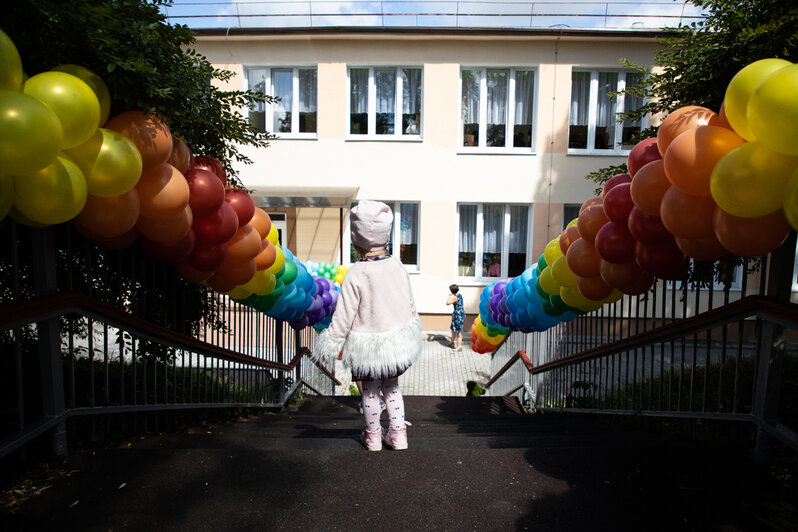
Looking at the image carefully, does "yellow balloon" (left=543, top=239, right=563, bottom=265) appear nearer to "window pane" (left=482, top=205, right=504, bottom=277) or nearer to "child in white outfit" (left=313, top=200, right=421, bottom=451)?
"child in white outfit" (left=313, top=200, right=421, bottom=451)

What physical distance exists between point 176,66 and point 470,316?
10.5 m

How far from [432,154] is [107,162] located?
34.1 feet

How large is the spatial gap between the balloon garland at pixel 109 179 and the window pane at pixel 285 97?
9.39 m

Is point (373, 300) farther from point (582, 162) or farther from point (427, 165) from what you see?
point (582, 162)

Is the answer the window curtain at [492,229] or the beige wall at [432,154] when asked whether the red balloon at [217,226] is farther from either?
the window curtain at [492,229]

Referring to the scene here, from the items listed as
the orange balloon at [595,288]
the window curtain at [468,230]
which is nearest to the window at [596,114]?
the window curtain at [468,230]

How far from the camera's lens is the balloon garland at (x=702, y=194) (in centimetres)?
169

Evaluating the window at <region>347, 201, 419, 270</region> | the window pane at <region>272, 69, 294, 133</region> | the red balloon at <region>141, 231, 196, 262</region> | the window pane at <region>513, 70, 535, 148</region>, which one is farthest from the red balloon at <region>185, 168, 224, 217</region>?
the window pane at <region>513, 70, 535, 148</region>

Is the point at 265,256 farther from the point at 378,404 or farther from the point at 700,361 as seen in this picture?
the point at 700,361

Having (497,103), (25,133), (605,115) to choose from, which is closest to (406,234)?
(497,103)

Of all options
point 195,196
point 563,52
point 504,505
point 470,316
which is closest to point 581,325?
point 504,505

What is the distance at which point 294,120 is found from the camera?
476 inches

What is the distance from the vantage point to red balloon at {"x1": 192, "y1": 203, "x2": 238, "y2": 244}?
289 centimetres

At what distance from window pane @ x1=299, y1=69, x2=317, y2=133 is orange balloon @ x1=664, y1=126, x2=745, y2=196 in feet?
35.9
